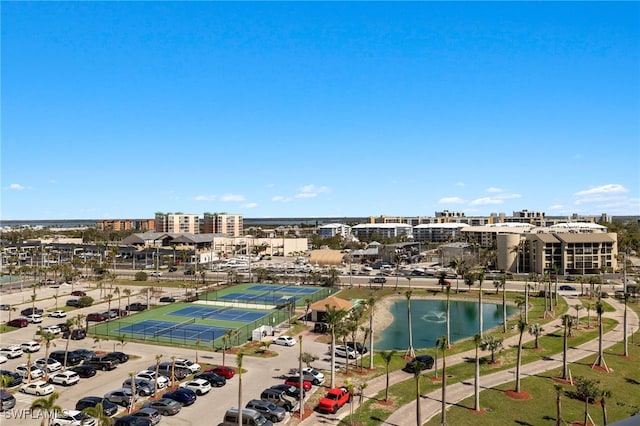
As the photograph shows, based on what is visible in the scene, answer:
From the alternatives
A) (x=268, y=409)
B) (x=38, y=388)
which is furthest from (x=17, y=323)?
(x=268, y=409)

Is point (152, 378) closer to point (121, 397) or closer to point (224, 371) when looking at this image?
point (121, 397)

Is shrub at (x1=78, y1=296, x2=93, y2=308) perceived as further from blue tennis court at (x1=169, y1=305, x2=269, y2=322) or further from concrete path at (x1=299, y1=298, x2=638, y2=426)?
concrete path at (x1=299, y1=298, x2=638, y2=426)

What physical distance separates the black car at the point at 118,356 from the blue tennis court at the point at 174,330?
241 inches

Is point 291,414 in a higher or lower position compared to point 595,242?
lower

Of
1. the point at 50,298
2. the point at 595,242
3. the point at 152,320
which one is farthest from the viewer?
the point at 595,242

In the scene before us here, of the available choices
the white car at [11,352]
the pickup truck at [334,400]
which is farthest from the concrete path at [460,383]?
the white car at [11,352]

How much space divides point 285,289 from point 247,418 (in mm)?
46965

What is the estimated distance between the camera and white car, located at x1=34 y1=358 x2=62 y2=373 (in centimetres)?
3146

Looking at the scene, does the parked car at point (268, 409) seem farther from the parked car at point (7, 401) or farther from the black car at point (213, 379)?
the parked car at point (7, 401)

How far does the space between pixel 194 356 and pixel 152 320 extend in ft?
51.6

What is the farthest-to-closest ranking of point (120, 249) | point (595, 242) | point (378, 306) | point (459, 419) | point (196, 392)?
point (120, 249)
point (595, 242)
point (378, 306)
point (196, 392)
point (459, 419)

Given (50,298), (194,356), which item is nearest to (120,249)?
(50,298)

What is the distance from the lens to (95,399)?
25.2m

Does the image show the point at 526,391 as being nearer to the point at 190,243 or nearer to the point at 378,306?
the point at 378,306
